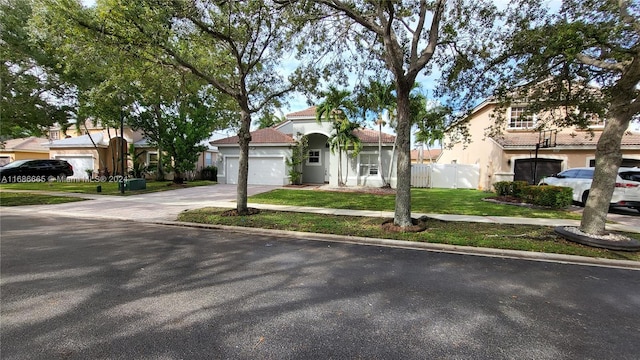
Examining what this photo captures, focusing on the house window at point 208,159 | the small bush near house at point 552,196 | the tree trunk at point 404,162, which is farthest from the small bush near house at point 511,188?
the house window at point 208,159

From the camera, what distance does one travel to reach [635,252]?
5.80 m

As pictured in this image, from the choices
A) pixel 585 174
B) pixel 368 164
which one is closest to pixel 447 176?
pixel 368 164

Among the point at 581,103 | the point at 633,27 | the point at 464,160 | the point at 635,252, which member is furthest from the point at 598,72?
the point at 464,160

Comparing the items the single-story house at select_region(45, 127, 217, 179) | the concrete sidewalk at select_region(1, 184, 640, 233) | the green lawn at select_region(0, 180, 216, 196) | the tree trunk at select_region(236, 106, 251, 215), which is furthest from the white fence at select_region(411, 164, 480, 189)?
the single-story house at select_region(45, 127, 217, 179)

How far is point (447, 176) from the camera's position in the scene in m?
20.6

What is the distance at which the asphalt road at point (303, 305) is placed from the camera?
264 centimetres

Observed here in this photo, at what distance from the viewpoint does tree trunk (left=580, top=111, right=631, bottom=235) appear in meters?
6.18

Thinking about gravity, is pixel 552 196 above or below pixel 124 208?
above

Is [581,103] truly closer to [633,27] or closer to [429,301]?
[633,27]

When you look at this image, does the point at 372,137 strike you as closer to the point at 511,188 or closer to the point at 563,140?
the point at 511,188

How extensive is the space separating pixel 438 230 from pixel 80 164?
3170 centimetres

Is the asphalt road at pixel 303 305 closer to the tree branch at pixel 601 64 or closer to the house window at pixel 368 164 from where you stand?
the tree branch at pixel 601 64

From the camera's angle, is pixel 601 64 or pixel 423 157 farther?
pixel 423 157

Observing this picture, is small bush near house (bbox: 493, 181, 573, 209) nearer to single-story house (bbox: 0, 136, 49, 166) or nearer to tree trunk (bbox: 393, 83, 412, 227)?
tree trunk (bbox: 393, 83, 412, 227)
